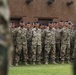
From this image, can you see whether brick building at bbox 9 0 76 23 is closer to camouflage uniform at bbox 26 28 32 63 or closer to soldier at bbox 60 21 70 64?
soldier at bbox 60 21 70 64

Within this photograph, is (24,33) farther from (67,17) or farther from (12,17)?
(67,17)

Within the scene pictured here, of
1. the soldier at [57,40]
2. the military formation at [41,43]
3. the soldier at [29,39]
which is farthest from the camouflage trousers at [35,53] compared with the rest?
the soldier at [57,40]

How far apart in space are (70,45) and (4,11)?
46.9ft

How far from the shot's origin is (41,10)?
19984 mm

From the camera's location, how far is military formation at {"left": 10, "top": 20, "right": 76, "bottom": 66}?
15.4m

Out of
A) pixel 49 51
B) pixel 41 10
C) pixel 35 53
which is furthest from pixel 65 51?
pixel 41 10

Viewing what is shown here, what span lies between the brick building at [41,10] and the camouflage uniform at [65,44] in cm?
289

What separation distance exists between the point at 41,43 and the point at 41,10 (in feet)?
13.9

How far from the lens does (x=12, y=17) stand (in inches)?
767

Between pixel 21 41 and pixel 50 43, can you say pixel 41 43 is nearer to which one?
pixel 50 43

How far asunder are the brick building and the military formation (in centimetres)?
293

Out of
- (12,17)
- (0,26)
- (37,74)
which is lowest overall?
(37,74)

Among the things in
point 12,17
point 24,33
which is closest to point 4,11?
point 24,33

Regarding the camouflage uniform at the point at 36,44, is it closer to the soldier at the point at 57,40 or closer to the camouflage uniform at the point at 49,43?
the camouflage uniform at the point at 49,43
